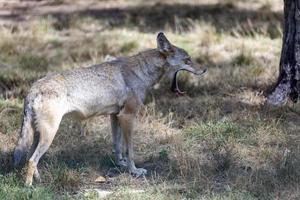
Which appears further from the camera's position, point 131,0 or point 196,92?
point 131,0

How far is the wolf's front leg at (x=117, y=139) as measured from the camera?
26.2 feet

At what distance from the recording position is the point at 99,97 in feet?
24.3

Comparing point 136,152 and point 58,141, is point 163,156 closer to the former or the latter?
point 136,152

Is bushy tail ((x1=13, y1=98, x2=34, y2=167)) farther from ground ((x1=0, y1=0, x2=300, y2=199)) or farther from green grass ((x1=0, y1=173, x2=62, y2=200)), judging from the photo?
green grass ((x1=0, y1=173, x2=62, y2=200))

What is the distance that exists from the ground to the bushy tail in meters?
0.18

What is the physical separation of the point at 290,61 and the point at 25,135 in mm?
4297

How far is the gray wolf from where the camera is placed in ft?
22.6

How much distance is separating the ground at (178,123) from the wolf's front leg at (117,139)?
10 centimetres

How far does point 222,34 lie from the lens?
1520 cm

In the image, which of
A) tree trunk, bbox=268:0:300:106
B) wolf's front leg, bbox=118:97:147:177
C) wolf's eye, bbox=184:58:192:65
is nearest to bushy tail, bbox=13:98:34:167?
wolf's front leg, bbox=118:97:147:177

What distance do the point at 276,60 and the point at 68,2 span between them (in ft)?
33.4


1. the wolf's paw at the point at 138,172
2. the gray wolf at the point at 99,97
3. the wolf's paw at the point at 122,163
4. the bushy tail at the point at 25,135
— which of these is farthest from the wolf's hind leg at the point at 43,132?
the wolf's paw at the point at 122,163

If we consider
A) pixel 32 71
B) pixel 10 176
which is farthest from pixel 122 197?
pixel 32 71

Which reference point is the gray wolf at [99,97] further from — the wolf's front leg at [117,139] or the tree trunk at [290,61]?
the tree trunk at [290,61]
